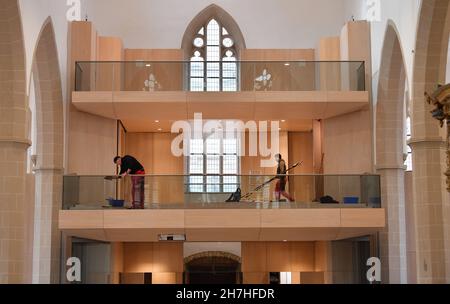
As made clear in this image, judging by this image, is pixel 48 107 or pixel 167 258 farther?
pixel 167 258

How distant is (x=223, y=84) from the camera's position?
23.2 meters

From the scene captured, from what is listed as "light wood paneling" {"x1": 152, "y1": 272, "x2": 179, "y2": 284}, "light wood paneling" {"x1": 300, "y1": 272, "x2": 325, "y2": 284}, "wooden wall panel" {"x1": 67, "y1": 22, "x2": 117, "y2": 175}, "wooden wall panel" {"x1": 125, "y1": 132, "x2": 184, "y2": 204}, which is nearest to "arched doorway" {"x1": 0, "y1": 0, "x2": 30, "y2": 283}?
"wooden wall panel" {"x1": 67, "y1": 22, "x2": 117, "y2": 175}

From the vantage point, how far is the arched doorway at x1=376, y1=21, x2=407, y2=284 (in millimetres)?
22094

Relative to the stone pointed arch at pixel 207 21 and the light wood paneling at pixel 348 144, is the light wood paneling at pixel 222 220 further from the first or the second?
the stone pointed arch at pixel 207 21

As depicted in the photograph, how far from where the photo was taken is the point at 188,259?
88.7ft

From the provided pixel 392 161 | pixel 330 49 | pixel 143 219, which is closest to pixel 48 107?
pixel 143 219

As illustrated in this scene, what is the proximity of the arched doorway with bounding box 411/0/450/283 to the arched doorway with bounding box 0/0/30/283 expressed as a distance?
8.65 m

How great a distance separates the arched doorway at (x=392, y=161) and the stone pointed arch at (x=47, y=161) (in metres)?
9.22

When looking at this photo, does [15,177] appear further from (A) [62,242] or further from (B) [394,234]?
(B) [394,234]

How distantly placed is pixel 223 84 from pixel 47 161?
558 cm

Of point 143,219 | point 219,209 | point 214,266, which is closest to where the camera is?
point 143,219

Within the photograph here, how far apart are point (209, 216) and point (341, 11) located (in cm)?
998

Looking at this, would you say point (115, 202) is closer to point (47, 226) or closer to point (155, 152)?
point (47, 226)
